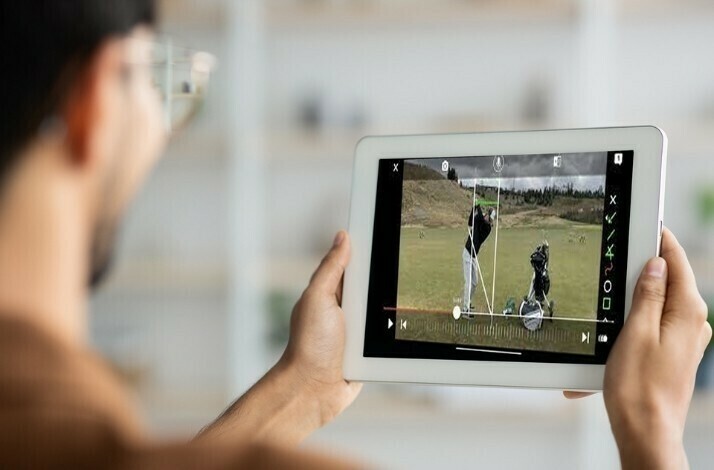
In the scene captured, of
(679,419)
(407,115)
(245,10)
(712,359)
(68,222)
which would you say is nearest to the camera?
(68,222)

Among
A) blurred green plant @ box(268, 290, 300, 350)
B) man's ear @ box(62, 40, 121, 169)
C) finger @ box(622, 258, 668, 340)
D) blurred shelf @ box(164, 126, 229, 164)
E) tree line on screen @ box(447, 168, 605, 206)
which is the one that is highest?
blurred shelf @ box(164, 126, 229, 164)

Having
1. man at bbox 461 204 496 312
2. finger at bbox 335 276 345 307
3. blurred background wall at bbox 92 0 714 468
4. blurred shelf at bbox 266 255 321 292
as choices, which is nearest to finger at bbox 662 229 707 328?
man at bbox 461 204 496 312

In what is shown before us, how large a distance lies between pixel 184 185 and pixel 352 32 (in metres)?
0.51

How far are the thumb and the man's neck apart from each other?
37 centimetres

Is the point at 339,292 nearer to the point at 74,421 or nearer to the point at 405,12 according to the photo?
the point at 74,421

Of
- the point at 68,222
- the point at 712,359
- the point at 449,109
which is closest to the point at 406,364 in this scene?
the point at 68,222

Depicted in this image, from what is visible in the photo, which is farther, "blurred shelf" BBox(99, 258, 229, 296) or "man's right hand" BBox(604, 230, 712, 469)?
"blurred shelf" BBox(99, 258, 229, 296)

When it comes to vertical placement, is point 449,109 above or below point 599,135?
above

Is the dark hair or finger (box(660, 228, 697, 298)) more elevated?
the dark hair

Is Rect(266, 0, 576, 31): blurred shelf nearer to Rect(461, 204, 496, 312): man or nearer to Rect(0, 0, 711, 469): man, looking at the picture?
Rect(461, 204, 496, 312): man

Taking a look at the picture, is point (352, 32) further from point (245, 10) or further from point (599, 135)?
point (599, 135)

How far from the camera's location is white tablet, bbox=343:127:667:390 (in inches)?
21.3

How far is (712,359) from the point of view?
171 centimetres

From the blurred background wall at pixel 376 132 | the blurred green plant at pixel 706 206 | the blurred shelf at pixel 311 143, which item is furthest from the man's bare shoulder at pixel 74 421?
the blurred green plant at pixel 706 206
